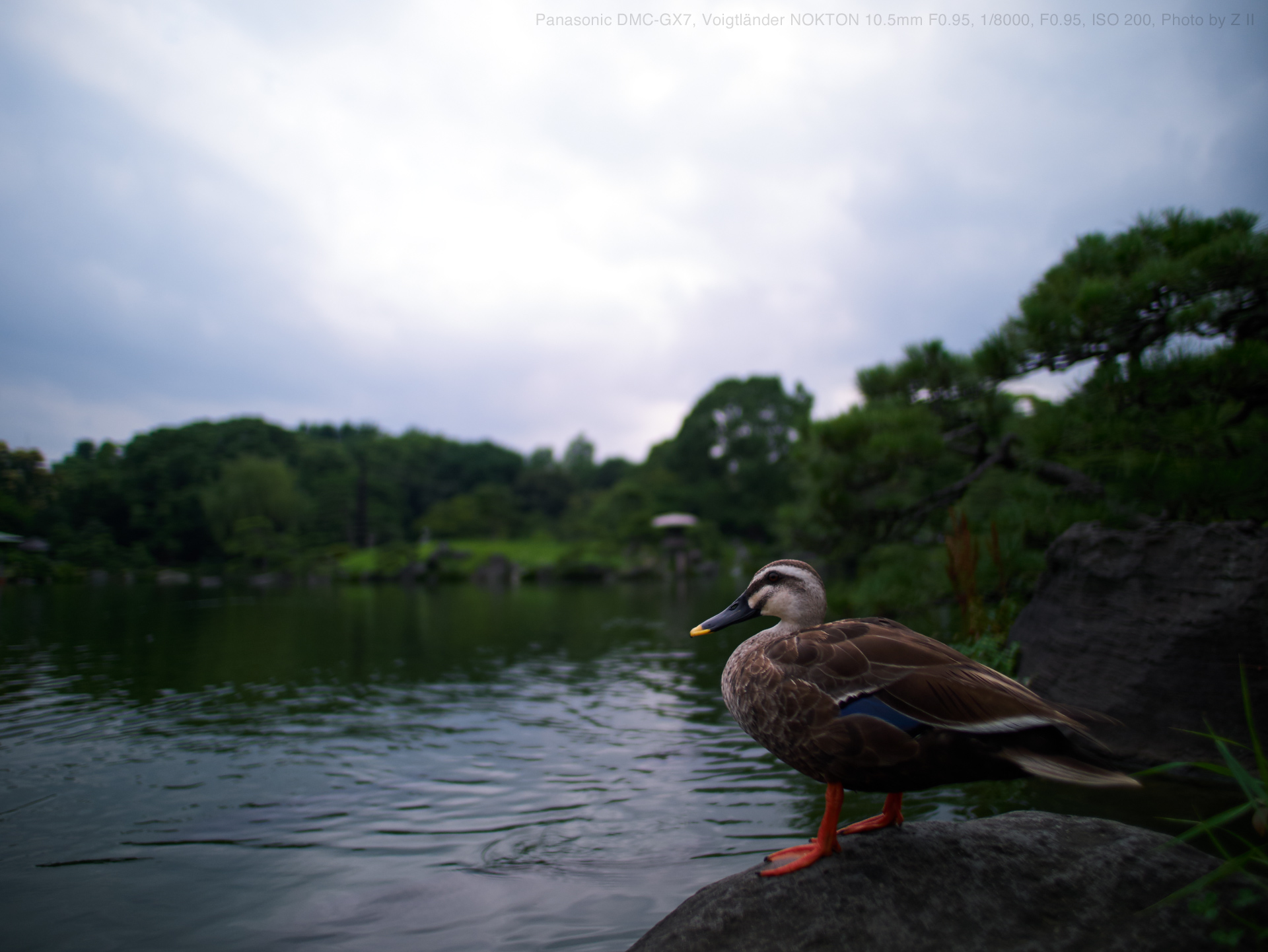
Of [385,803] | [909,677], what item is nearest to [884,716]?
[909,677]

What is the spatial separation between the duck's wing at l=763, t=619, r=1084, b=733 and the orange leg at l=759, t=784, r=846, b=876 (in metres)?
0.41

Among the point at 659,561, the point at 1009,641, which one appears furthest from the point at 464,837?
the point at 659,561

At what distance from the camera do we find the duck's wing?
2113 mm

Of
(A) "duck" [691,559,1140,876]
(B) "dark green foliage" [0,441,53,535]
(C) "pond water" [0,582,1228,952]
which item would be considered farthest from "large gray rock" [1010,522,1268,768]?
(B) "dark green foliage" [0,441,53,535]

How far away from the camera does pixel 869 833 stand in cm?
268

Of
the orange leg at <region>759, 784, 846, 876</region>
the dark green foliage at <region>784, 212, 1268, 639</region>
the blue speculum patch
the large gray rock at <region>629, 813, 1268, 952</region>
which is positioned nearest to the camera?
the large gray rock at <region>629, 813, 1268, 952</region>

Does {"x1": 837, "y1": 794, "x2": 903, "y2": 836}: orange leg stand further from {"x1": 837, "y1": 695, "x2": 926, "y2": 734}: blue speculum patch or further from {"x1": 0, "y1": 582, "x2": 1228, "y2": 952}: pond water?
{"x1": 0, "y1": 582, "x2": 1228, "y2": 952}: pond water

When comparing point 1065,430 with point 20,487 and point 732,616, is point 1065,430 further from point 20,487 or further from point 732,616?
point 20,487

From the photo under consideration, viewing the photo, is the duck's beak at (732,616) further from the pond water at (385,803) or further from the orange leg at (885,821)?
the pond water at (385,803)

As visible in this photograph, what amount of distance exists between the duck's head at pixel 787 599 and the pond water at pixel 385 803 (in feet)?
5.34

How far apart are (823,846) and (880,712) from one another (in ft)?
2.11

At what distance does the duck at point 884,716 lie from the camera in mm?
2102

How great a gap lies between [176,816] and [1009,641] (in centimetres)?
628

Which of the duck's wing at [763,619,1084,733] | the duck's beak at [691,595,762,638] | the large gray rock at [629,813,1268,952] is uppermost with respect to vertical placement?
the duck's beak at [691,595,762,638]
